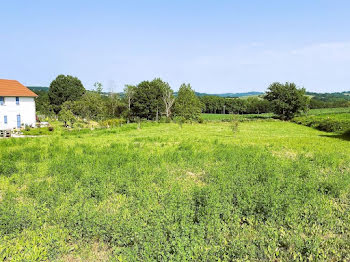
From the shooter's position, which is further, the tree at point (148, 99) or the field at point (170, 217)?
the tree at point (148, 99)

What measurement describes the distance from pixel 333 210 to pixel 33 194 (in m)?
8.93

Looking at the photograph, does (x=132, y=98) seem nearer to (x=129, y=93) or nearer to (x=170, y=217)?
(x=129, y=93)

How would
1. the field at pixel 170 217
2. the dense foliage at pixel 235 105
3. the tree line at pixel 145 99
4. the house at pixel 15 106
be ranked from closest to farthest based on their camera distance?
the field at pixel 170 217, the house at pixel 15 106, the tree line at pixel 145 99, the dense foliage at pixel 235 105

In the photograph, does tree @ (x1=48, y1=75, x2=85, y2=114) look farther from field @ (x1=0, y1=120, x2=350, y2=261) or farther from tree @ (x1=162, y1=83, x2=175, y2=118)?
field @ (x1=0, y1=120, x2=350, y2=261)

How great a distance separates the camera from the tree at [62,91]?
62156 millimetres

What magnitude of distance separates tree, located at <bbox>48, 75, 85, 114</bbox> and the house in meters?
22.8

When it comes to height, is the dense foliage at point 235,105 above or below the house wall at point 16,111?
above

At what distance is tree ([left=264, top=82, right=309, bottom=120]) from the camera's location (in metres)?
61.0

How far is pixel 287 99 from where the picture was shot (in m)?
62.1

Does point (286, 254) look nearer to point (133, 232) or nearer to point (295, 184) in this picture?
point (133, 232)

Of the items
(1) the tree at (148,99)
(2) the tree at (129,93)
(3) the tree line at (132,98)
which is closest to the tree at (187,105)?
(3) the tree line at (132,98)

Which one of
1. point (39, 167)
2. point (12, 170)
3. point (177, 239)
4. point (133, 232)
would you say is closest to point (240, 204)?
point (177, 239)

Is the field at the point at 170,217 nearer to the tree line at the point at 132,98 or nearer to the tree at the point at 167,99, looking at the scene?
the tree line at the point at 132,98

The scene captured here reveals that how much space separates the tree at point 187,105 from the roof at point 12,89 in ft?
80.3
